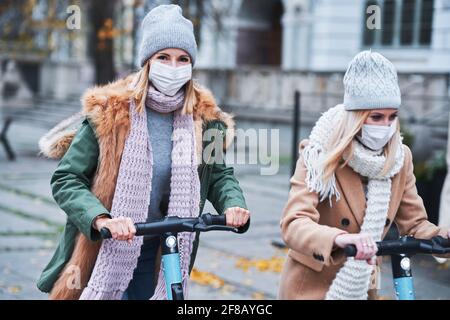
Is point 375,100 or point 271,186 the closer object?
point 375,100

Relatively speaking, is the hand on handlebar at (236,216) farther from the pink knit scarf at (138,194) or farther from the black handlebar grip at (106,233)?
the black handlebar grip at (106,233)

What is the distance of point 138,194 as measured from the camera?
345cm

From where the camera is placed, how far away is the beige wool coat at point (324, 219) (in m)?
3.17

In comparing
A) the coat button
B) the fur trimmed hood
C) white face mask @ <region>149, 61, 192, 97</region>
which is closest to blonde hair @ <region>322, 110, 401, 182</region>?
the coat button

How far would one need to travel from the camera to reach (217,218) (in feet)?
10.5

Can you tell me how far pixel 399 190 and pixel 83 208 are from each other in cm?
129

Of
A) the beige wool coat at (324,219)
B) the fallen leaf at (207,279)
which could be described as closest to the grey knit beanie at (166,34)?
the beige wool coat at (324,219)

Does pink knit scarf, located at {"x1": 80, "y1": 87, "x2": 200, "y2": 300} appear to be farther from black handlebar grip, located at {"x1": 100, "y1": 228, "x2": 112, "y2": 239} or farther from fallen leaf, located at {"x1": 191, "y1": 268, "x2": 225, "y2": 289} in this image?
fallen leaf, located at {"x1": 191, "y1": 268, "x2": 225, "y2": 289}

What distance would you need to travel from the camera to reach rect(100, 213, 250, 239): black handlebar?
3.06 metres

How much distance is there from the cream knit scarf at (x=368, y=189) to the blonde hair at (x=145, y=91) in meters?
0.59

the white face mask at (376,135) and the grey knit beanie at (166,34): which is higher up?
the grey knit beanie at (166,34)

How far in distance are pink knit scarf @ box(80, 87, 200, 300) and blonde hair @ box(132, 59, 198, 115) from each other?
0.10 ft
